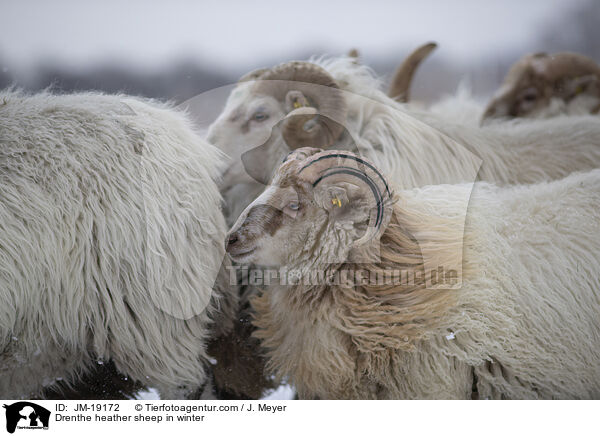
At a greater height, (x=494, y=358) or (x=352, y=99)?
(x=352, y=99)

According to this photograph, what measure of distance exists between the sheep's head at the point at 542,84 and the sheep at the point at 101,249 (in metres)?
1.47

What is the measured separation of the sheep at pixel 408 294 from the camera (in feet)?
4.46

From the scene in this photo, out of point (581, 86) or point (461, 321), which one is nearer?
point (461, 321)

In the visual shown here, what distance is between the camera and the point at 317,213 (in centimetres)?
137

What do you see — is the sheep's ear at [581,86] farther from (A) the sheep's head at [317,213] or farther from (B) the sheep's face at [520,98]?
(A) the sheep's head at [317,213]

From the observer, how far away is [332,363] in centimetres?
140

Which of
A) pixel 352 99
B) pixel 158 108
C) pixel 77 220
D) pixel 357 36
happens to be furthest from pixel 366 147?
pixel 77 220

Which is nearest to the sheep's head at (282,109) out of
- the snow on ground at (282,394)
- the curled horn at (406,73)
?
the curled horn at (406,73)

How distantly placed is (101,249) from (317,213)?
593 millimetres

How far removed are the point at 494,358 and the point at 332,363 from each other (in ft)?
1.41
